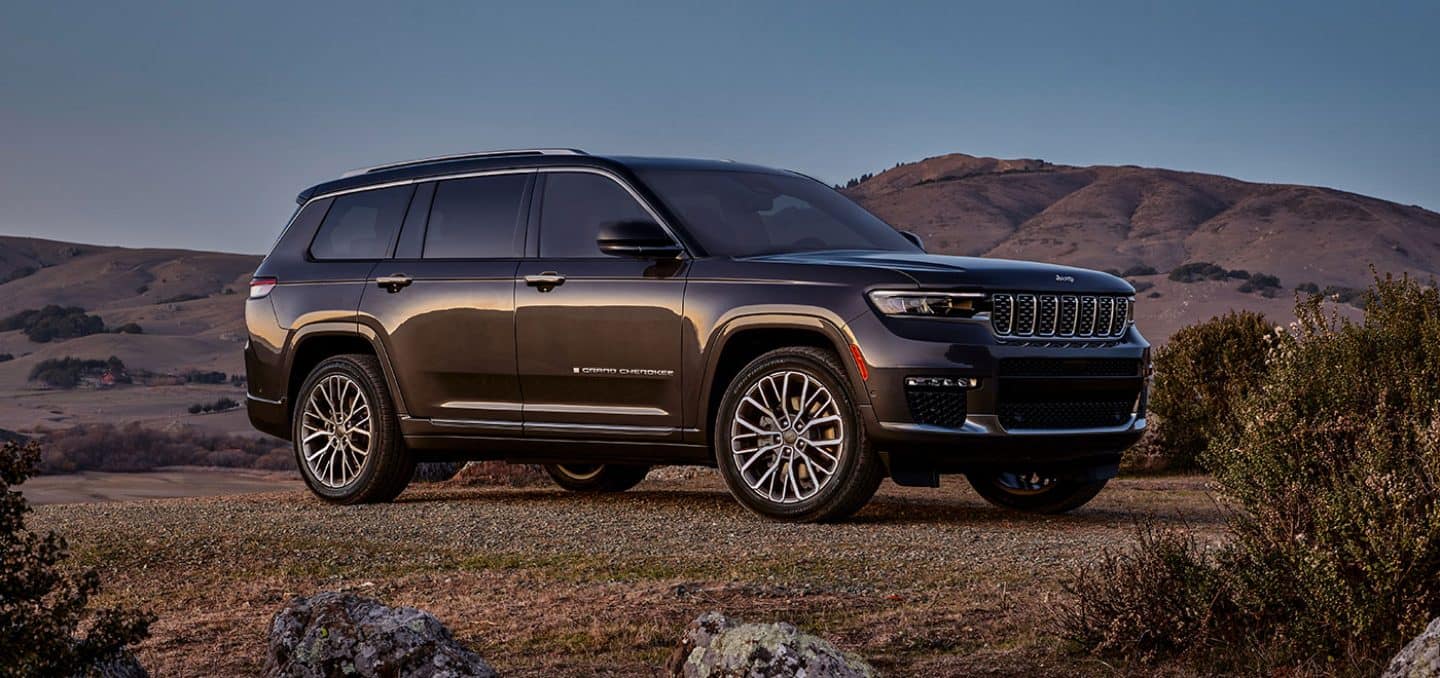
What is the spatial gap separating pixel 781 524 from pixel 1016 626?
3119mm

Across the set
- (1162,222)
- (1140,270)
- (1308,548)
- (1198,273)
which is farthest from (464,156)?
(1162,222)

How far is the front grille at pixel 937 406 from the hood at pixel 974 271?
55 centimetres

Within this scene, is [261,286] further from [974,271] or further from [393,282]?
[974,271]

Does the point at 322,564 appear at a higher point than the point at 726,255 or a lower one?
lower

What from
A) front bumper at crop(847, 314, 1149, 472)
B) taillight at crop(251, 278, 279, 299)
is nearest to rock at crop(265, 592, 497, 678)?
front bumper at crop(847, 314, 1149, 472)

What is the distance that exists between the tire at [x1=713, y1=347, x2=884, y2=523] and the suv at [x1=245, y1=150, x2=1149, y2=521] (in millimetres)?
13

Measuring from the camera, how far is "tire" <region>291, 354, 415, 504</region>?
10633 mm

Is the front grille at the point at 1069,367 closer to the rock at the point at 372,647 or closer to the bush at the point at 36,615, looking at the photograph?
the rock at the point at 372,647

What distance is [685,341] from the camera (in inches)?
354

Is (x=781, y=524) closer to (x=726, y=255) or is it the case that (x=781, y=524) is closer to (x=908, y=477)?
(x=908, y=477)

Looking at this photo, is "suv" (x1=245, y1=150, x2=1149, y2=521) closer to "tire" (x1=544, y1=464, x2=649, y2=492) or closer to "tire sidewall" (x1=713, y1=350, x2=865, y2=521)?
"tire sidewall" (x1=713, y1=350, x2=865, y2=521)

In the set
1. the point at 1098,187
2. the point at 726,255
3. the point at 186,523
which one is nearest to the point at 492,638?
the point at 726,255

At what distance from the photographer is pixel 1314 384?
5.71m

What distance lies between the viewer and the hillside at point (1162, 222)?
85062 mm
